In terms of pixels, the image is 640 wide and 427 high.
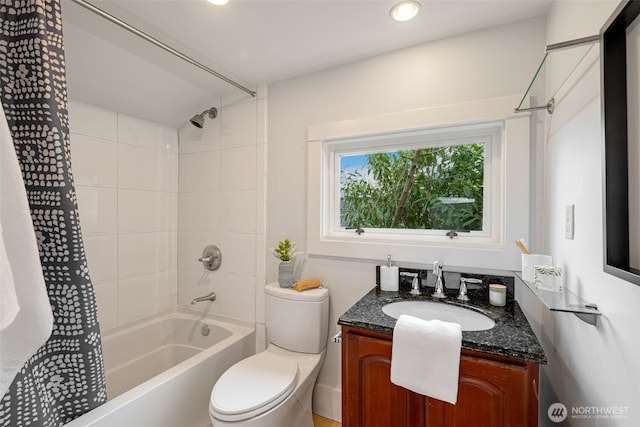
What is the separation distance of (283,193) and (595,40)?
1601 millimetres

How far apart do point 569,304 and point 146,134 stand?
8.61ft

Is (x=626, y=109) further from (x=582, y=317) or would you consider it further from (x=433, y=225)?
(x=433, y=225)

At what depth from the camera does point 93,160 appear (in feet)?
6.14

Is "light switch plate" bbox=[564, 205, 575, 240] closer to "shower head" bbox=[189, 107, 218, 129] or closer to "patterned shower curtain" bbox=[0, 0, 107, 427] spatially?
"patterned shower curtain" bbox=[0, 0, 107, 427]

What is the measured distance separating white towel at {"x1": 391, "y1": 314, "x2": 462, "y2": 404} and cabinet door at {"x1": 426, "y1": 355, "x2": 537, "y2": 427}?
55 mm

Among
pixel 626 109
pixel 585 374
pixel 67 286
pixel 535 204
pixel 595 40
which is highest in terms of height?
pixel 595 40

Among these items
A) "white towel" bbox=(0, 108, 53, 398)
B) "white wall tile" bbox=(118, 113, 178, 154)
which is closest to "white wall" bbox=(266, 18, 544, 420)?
"white wall tile" bbox=(118, 113, 178, 154)

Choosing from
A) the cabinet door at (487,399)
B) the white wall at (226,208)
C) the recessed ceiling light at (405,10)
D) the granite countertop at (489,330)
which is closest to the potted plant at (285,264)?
the white wall at (226,208)

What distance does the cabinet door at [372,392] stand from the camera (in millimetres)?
1073

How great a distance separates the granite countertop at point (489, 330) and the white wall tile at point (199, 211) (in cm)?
135

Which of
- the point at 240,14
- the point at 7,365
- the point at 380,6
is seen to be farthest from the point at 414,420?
the point at 240,14

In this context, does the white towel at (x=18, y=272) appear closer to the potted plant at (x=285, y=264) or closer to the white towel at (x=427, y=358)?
the white towel at (x=427, y=358)

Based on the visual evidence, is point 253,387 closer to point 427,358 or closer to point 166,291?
point 427,358

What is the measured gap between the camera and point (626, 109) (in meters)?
0.63
